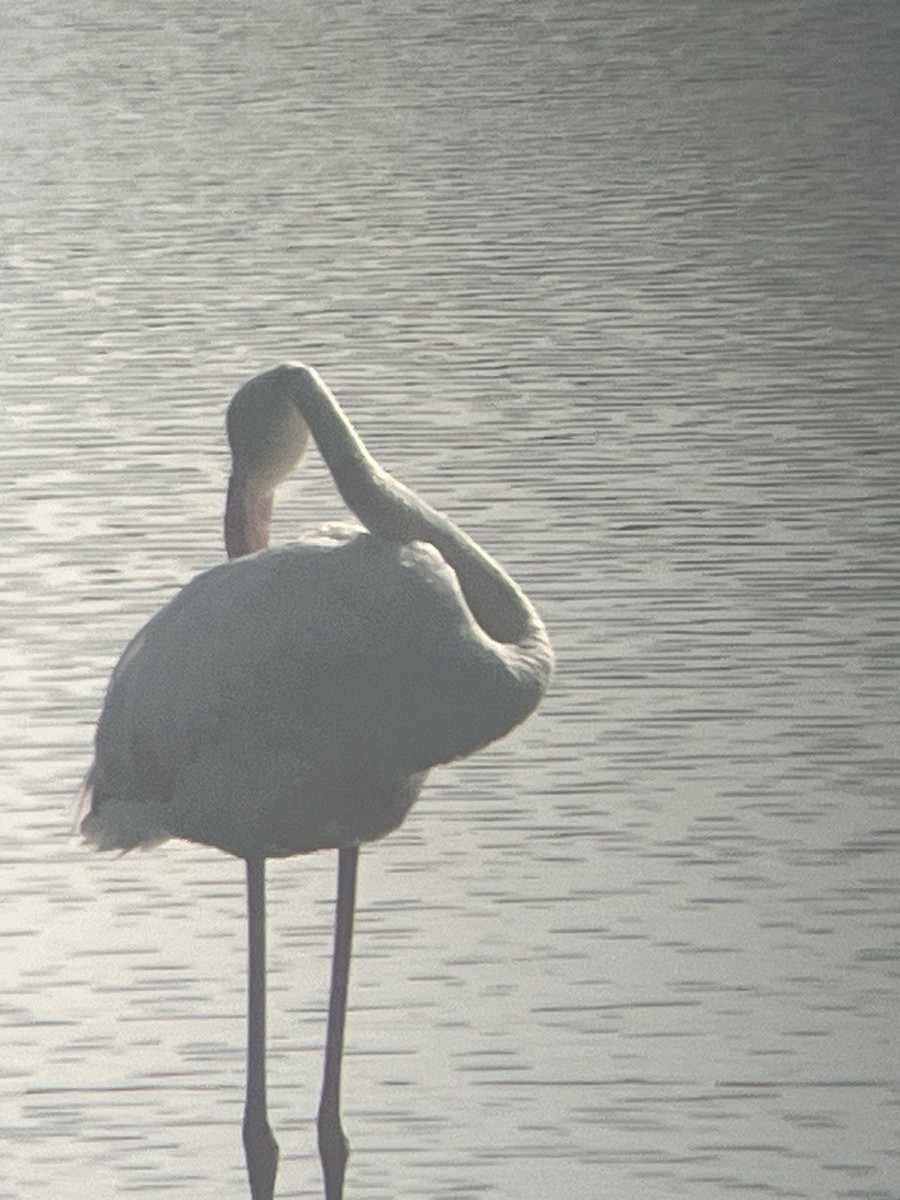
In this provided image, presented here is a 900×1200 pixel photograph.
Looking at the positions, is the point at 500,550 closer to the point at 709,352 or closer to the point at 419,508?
the point at 709,352

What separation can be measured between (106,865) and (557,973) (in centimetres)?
66

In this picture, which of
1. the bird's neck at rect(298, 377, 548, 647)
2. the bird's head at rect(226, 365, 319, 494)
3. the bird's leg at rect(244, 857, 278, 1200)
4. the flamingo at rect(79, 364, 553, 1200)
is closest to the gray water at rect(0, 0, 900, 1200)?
the bird's leg at rect(244, 857, 278, 1200)

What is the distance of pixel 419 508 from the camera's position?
2773 millimetres

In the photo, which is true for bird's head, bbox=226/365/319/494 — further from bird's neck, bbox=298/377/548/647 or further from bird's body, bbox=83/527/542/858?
bird's body, bbox=83/527/542/858

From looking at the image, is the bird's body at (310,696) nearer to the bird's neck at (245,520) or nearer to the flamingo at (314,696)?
the flamingo at (314,696)

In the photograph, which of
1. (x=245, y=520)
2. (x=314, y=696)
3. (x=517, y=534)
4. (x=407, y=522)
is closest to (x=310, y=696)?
(x=314, y=696)

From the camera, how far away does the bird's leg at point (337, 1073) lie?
2.78 meters

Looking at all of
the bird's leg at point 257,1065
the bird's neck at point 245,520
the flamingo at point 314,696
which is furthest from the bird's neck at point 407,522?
the bird's leg at point 257,1065

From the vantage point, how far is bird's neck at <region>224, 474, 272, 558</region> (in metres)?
2.89

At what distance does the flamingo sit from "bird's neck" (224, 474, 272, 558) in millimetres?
115

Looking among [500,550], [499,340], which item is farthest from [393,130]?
[500,550]

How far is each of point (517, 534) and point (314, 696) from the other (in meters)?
2.56

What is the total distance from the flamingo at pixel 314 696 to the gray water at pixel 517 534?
1.15 ft

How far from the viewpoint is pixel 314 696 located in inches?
104
